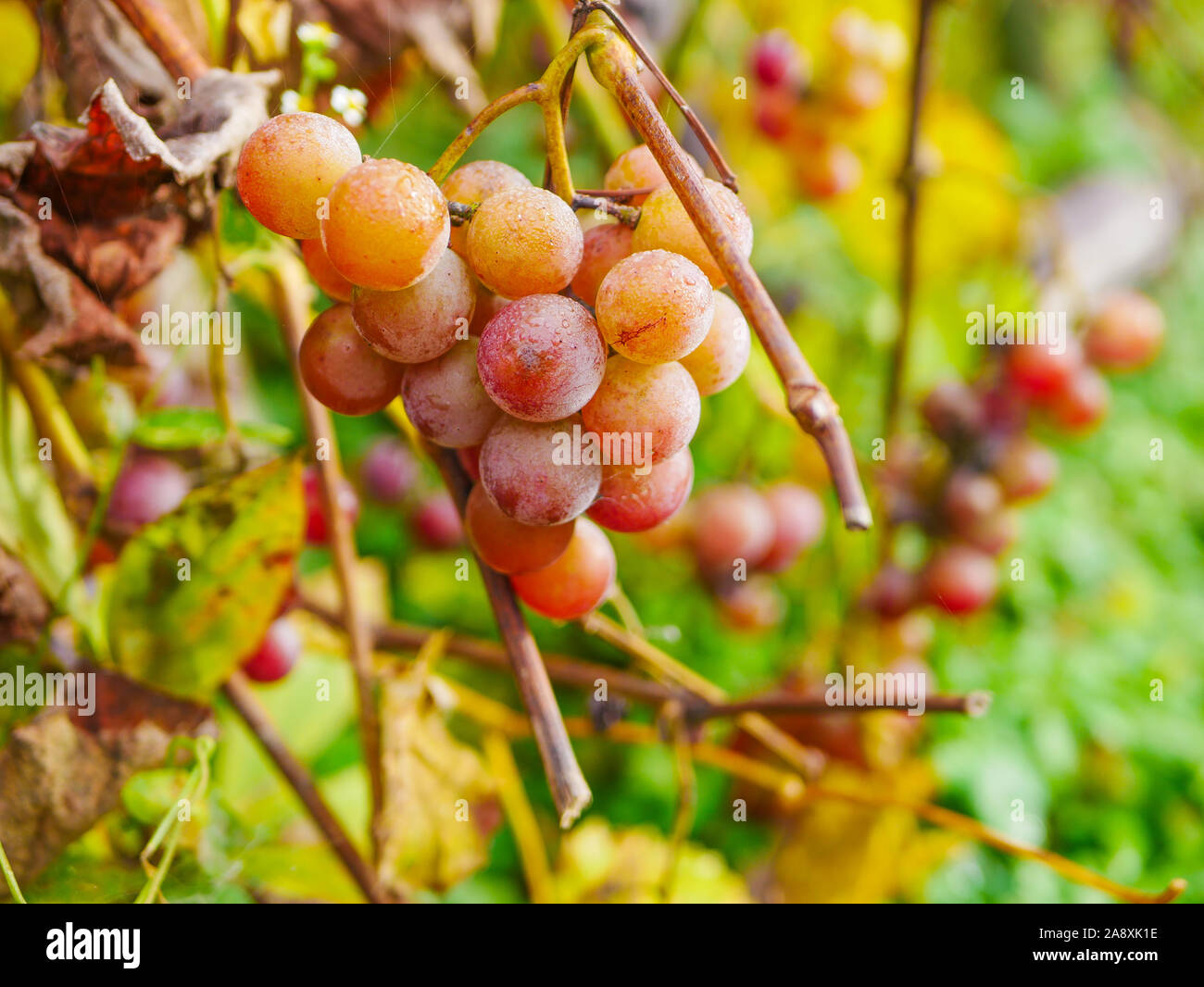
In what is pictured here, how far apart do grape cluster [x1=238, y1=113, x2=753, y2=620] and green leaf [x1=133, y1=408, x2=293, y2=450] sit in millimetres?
135

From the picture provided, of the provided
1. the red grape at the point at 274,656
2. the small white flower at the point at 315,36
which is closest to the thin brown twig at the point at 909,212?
the small white flower at the point at 315,36

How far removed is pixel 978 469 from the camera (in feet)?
2.75

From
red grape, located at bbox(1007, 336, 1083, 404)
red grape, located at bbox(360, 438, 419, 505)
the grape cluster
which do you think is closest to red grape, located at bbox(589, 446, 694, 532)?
the grape cluster

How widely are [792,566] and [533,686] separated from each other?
0.54m

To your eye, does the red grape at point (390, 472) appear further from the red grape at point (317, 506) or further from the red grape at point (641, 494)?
the red grape at point (641, 494)

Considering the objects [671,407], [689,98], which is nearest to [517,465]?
[671,407]

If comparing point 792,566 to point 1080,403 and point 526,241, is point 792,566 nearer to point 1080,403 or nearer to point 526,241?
point 1080,403

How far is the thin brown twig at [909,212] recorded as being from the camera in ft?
2.31

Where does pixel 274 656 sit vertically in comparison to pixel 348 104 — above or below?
below

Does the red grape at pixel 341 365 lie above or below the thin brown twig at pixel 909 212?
below

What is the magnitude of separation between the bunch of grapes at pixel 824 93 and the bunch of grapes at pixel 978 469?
26 cm

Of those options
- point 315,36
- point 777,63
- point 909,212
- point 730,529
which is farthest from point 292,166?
point 777,63

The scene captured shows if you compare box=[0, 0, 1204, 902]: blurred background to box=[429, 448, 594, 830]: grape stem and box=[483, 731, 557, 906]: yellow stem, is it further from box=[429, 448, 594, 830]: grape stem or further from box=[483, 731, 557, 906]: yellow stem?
box=[429, 448, 594, 830]: grape stem
